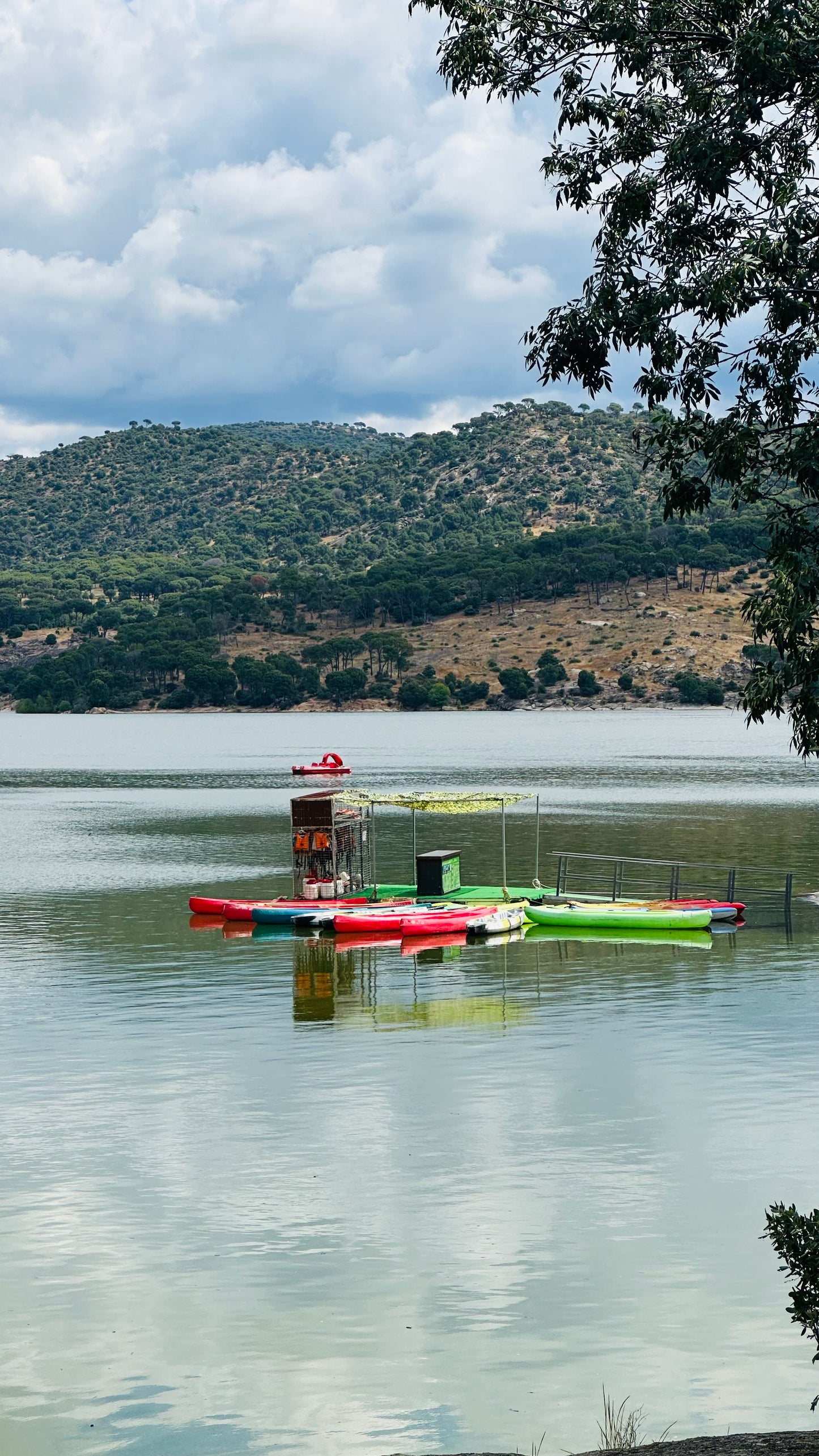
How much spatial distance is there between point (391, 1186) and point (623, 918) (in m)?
26.9

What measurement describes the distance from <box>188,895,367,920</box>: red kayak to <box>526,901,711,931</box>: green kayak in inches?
253

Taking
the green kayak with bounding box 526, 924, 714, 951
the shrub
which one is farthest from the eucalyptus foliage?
the green kayak with bounding box 526, 924, 714, 951

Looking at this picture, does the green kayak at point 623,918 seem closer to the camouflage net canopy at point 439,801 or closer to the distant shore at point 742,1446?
the camouflage net canopy at point 439,801

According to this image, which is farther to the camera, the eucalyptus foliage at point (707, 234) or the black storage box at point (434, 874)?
the black storage box at point (434, 874)

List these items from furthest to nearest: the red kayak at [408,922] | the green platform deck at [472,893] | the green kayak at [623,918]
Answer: the green platform deck at [472,893], the green kayak at [623,918], the red kayak at [408,922]

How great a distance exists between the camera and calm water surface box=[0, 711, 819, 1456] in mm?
15898

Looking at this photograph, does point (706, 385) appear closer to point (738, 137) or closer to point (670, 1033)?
point (738, 137)

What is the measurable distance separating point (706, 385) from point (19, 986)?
29810 mm

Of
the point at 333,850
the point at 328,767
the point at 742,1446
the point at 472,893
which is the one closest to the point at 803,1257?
the point at 742,1446

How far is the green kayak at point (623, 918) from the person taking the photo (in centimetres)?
4884

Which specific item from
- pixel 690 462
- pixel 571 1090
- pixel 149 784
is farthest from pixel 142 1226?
pixel 149 784

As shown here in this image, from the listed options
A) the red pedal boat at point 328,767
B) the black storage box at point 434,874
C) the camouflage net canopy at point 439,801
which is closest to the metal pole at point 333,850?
the camouflage net canopy at point 439,801

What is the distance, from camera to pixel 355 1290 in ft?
62.3

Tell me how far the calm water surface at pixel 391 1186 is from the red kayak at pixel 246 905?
4.03 ft
